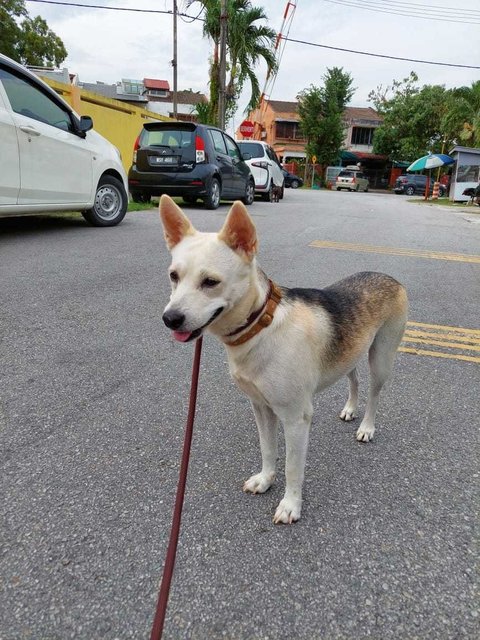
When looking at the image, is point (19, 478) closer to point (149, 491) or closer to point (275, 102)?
point (149, 491)

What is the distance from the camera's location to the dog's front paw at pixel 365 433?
2.51 meters

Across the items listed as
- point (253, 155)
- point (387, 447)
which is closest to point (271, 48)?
point (253, 155)

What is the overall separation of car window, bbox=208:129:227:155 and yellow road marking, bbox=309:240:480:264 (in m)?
4.84

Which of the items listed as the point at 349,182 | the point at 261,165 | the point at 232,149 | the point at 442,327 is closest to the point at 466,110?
the point at 349,182

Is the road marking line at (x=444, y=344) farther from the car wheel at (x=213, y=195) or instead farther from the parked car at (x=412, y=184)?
the parked car at (x=412, y=184)

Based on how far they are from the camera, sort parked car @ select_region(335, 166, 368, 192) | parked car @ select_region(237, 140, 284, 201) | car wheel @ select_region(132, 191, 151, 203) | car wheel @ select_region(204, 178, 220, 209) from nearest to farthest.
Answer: car wheel @ select_region(204, 178, 220, 209), car wheel @ select_region(132, 191, 151, 203), parked car @ select_region(237, 140, 284, 201), parked car @ select_region(335, 166, 368, 192)

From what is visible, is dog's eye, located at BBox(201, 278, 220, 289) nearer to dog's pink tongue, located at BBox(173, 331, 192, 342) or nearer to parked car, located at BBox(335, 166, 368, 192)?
dog's pink tongue, located at BBox(173, 331, 192, 342)

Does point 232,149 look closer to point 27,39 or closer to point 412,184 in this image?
point 27,39

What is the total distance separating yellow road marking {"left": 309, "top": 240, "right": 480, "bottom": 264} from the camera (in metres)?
7.69

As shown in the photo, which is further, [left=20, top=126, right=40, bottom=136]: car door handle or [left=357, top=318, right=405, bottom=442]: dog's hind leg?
[left=20, top=126, right=40, bottom=136]: car door handle

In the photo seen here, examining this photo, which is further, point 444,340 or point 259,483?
point 444,340

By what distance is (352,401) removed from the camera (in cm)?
275

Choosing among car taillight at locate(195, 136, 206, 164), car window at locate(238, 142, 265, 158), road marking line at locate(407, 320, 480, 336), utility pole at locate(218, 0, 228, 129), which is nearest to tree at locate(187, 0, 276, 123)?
utility pole at locate(218, 0, 228, 129)

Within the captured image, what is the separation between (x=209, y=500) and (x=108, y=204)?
7505 mm
